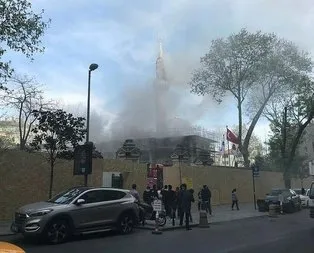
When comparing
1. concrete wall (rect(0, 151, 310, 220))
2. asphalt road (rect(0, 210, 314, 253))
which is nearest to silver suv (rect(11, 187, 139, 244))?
A: asphalt road (rect(0, 210, 314, 253))

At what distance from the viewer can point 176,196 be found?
21844 millimetres

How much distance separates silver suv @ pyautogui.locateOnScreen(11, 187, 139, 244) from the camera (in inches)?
539

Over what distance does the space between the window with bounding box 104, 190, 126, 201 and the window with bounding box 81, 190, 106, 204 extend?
16 centimetres

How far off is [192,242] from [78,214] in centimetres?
375

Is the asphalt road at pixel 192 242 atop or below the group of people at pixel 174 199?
below

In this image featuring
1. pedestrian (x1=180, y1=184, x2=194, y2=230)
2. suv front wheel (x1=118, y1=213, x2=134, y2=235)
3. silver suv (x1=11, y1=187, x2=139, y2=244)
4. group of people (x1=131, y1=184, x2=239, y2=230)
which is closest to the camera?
silver suv (x1=11, y1=187, x2=139, y2=244)

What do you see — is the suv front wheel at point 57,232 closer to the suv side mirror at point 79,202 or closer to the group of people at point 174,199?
the suv side mirror at point 79,202

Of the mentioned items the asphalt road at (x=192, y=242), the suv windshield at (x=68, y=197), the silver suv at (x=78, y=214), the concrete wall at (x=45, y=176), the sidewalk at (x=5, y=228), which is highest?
the concrete wall at (x=45, y=176)

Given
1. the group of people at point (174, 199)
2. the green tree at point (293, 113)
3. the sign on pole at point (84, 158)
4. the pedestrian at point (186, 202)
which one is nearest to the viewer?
the pedestrian at point (186, 202)

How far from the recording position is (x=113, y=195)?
16.5m

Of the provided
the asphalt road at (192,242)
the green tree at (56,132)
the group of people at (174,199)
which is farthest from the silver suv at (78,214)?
the green tree at (56,132)

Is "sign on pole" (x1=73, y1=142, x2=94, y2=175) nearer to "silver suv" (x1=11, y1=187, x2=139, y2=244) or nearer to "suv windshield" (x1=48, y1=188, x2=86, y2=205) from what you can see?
"silver suv" (x1=11, y1=187, x2=139, y2=244)

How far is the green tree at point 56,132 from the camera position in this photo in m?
19.3

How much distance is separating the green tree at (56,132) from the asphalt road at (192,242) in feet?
16.6
